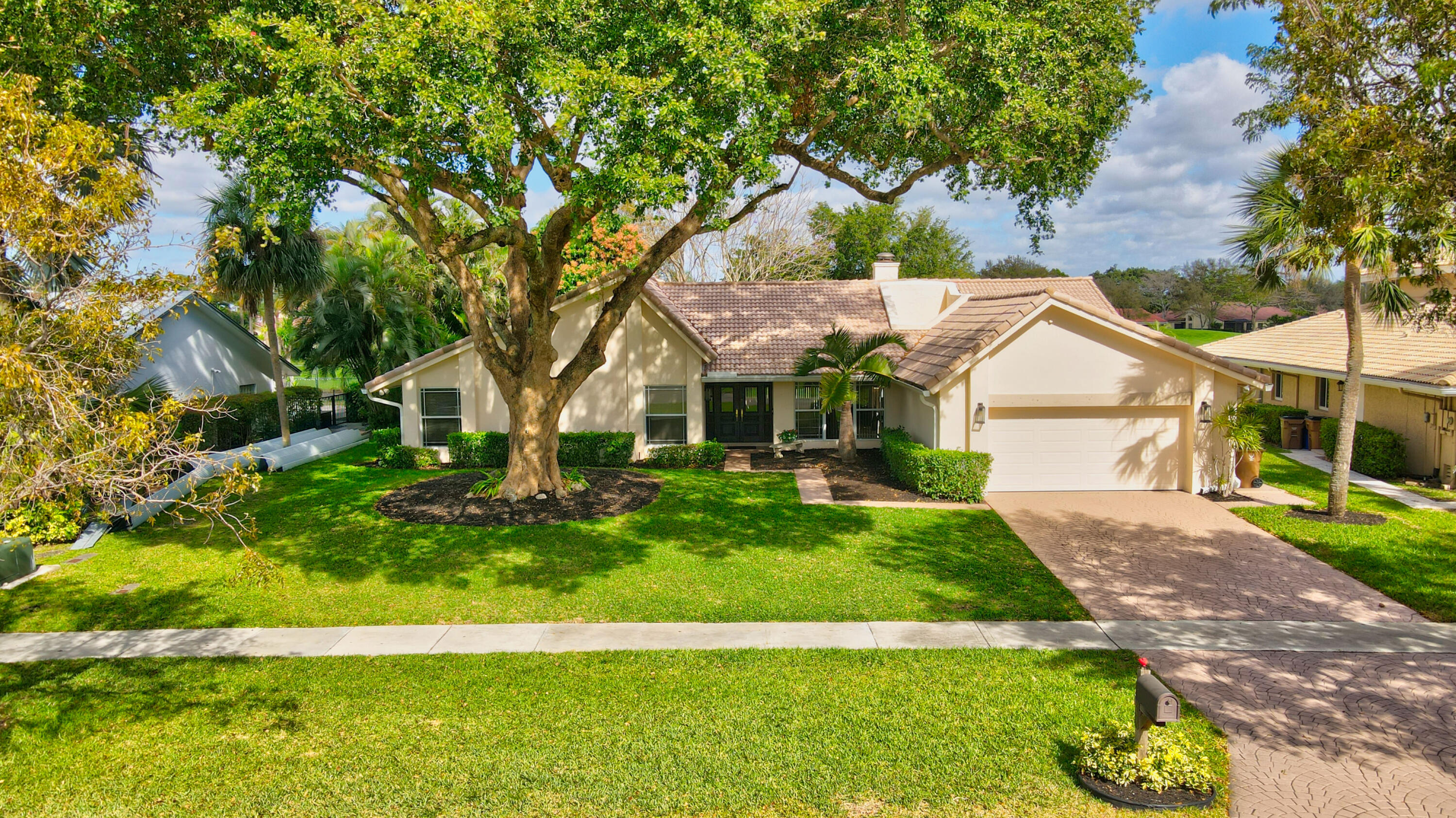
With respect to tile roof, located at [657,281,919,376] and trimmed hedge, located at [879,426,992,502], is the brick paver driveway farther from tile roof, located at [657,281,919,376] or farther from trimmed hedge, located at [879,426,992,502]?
tile roof, located at [657,281,919,376]

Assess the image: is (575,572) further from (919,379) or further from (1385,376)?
(1385,376)

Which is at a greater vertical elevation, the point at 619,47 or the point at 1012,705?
the point at 619,47

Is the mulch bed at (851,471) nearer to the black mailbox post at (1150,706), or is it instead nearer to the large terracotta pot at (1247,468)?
the large terracotta pot at (1247,468)

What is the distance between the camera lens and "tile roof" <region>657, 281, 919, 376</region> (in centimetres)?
2372

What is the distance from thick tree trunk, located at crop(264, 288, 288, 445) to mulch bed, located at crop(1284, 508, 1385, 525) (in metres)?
24.5

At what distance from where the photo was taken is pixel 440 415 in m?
22.6

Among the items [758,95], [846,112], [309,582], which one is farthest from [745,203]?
[309,582]

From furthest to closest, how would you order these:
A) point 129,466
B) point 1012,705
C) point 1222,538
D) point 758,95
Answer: point 1222,538, point 758,95, point 129,466, point 1012,705

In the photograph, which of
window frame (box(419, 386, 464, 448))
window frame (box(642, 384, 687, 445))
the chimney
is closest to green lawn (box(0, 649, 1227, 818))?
window frame (box(419, 386, 464, 448))

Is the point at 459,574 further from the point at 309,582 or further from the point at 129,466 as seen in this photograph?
the point at 129,466

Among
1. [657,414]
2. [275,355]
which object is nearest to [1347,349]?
[657,414]

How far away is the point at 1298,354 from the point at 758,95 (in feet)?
73.1

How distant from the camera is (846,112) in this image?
1283 cm

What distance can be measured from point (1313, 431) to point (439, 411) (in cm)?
2514
